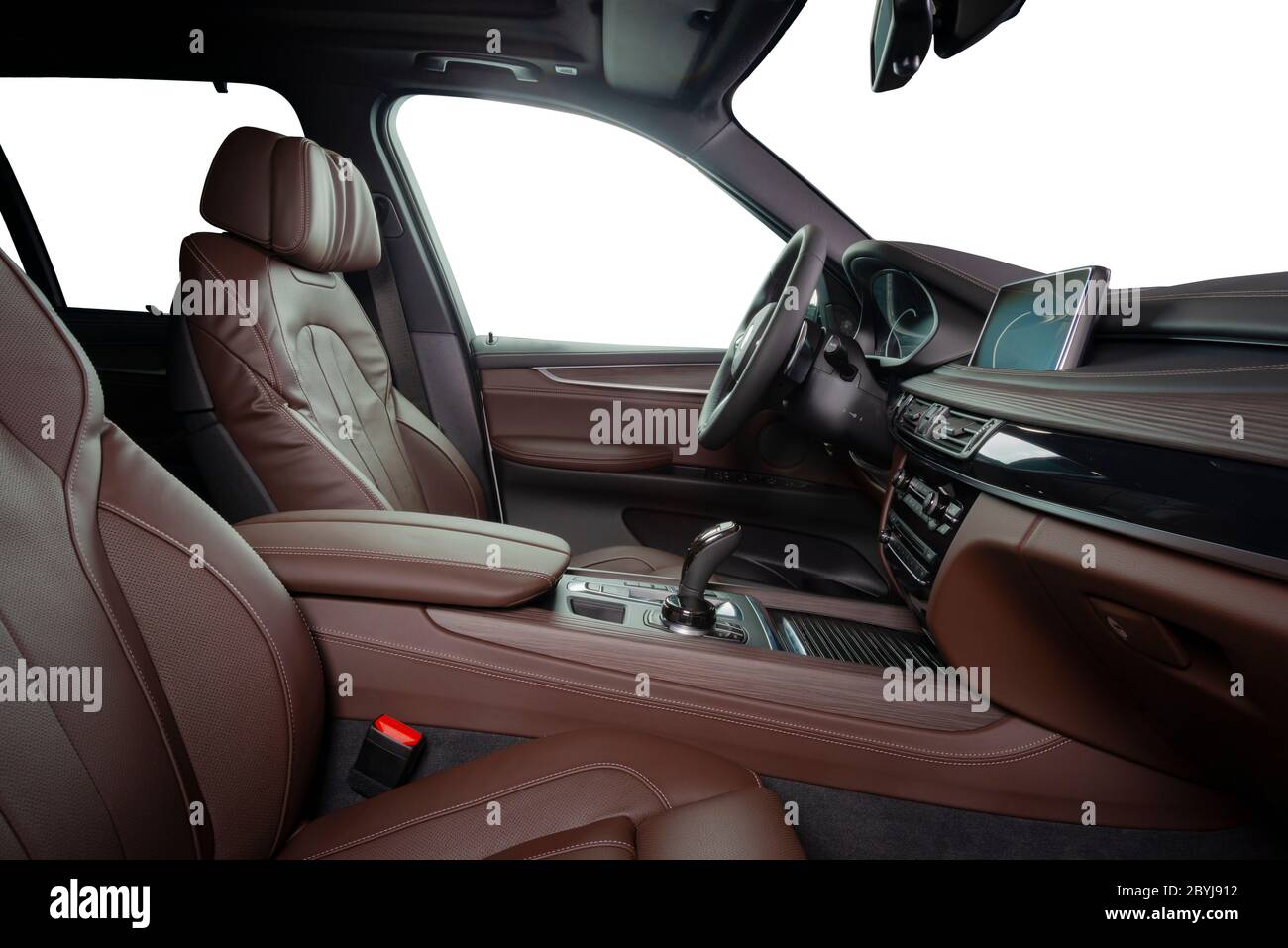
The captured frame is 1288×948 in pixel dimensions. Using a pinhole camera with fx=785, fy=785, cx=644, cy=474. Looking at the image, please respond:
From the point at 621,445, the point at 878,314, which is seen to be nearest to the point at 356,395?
the point at 621,445

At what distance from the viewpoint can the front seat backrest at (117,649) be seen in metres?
0.60

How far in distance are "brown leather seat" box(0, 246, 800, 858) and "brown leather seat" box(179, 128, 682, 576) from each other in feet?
1.55

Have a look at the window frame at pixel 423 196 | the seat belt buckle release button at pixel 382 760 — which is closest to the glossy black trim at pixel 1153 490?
the seat belt buckle release button at pixel 382 760

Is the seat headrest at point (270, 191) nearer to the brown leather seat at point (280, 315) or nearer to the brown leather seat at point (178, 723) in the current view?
the brown leather seat at point (280, 315)

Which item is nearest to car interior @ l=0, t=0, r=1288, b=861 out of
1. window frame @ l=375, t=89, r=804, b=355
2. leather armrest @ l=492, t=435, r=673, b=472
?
window frame @ l=375, t=89, r=804, b=355

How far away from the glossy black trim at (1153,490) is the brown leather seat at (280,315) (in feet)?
3.14

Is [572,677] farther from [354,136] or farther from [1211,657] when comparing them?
[354,136]

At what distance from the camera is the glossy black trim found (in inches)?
23.0

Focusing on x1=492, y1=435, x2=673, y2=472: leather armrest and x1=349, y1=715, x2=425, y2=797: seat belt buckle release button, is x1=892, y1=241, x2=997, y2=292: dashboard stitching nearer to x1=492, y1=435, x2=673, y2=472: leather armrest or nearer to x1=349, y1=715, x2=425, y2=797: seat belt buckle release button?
x1=492, y1=435, x2=673, y2=472: leather armrest

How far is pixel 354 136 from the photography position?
6.72 ft

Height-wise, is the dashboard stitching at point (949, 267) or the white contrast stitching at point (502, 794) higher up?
the dashboard stitching at point (949, 267)

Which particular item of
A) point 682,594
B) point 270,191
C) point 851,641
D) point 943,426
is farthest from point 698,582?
point 270,191

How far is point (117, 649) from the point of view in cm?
66
